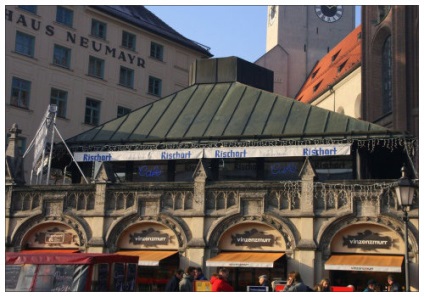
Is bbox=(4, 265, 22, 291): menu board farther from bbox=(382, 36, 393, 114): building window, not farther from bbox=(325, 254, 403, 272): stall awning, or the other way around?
bbox=(382, 36, 393, 114): building window

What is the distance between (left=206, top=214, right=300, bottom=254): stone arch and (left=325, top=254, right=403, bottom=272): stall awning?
1530mm

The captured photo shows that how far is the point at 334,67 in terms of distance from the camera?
7531 centimetres

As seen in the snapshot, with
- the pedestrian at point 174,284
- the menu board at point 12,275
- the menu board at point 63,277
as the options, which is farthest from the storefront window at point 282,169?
the menu board at point 12,275

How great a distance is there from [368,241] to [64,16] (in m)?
31.3

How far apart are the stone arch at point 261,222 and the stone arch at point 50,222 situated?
486 centimetres

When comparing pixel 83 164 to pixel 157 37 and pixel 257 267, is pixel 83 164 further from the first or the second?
pixel 157 37

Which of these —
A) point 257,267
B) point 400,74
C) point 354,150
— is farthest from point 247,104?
point 400,74

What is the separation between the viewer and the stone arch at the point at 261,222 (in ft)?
82.7

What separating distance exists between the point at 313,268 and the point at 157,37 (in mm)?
33238

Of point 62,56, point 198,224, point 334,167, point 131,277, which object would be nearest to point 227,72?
point 334,167

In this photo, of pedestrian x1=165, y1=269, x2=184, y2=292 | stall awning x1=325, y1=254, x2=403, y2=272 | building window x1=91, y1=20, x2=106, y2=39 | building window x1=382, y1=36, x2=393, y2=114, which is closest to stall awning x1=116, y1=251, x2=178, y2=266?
stall awning x1=325, y1=254, x2=403, y2=272

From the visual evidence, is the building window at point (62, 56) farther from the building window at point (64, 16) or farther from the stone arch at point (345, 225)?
the stone arch at point (345, 225)

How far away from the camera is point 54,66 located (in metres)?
47.8

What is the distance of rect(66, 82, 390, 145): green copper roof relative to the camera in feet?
94.0
